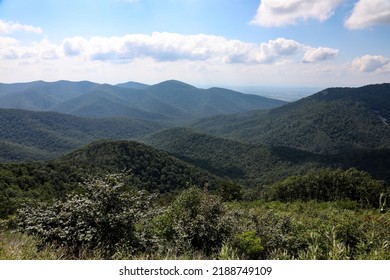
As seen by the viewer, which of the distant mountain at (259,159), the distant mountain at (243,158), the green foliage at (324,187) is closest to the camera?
the green foliage at (324,187)

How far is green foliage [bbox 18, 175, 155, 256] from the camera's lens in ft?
16.8

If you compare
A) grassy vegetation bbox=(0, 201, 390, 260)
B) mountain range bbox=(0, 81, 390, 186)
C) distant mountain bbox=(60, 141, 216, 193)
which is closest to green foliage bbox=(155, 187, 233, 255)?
grassy vegetation bbox=(0, 201, 390, 260)

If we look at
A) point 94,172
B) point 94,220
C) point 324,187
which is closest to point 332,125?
point 324,187

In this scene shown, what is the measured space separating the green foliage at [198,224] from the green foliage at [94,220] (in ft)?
3.43

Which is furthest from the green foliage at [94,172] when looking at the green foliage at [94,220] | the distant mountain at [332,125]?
the distant mountain at [332,125]

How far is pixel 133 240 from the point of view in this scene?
5.45 m

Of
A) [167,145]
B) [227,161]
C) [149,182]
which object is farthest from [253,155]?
[149,182]

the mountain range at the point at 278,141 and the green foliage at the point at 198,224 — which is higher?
the green foliage at the point at 198,224

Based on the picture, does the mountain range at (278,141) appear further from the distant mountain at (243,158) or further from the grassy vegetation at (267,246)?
the grassy vegetation at (267,246)

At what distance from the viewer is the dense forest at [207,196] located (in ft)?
16.9

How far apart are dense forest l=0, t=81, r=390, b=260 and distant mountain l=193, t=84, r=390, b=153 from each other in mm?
782

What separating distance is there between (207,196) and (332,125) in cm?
17092

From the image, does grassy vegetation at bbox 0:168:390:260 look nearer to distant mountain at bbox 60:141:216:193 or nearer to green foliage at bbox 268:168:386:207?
green foliage at bbox 268:168:386:207

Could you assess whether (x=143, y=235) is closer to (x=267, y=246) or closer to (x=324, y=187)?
(x=267, y=246)
